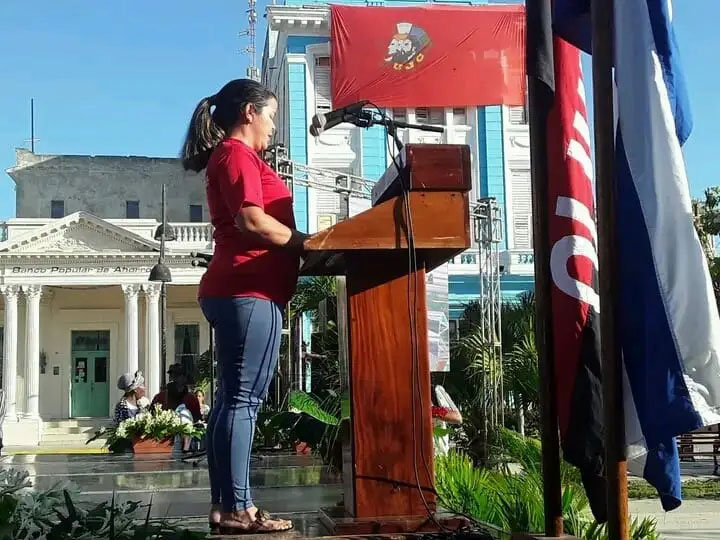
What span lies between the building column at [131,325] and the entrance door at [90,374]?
312cm

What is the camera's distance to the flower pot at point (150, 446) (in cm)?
968

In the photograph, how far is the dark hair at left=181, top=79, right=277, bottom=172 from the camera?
333cm

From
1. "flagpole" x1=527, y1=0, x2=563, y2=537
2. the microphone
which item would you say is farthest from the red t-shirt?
the microphone

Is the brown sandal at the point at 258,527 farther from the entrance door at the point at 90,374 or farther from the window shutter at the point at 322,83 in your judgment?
the entrance door at the point at 90,374

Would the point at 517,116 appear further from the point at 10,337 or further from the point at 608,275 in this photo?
the point at 608,275

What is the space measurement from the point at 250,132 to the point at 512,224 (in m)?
26.5

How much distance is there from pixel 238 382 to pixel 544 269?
1.11 meters

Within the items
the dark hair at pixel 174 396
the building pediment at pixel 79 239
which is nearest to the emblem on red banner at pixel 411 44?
the building pediment at pixel 79 239

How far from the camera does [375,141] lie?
28891 mm

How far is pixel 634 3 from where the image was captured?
8.77 feet

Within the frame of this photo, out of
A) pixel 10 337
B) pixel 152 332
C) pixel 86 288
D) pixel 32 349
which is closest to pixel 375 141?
pixel 152 332

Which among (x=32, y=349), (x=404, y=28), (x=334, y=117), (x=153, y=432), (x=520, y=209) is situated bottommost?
(x=153, y=432)

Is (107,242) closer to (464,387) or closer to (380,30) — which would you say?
(380,30)

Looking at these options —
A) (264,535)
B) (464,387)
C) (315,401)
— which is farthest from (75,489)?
(464,387)
